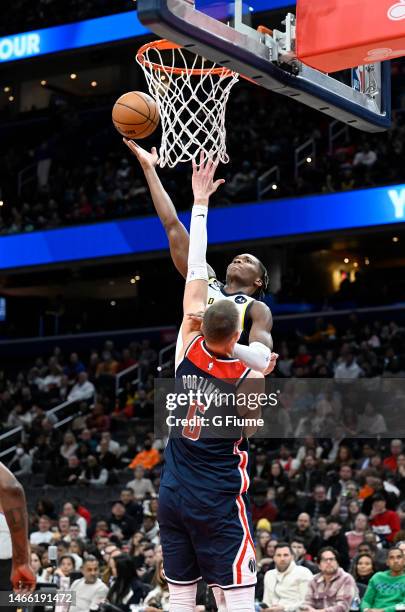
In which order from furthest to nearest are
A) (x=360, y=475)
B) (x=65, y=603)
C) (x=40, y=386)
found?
(x=40, y=386)
(x=360, y=475)
(x=65, y=603)

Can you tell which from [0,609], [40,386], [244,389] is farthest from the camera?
[40,386]

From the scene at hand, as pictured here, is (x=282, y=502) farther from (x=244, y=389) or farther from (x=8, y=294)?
(x=8, y=294)

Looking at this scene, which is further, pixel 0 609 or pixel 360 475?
pixel 360 475

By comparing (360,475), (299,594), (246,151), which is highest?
(246,151)

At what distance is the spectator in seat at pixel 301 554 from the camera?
32.1 ft

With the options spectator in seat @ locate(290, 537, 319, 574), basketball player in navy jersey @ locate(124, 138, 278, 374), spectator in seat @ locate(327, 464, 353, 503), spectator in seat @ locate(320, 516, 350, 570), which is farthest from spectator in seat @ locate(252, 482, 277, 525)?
basketball player in navy jersey @ locate(124, 138, 278, 374)

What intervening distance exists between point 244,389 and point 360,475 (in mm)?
7681

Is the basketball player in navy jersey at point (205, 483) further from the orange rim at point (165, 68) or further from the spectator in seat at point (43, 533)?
the spectator in seat at point (43, 533)

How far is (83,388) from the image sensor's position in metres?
18.5

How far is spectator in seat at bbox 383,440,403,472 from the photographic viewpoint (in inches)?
486

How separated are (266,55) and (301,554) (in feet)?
20.0

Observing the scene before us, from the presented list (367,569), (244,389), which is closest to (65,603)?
(367,569)

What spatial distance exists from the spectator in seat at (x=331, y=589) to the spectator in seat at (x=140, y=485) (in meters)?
4.85

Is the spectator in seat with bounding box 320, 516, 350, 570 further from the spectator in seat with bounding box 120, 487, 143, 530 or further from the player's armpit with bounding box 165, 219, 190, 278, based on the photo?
the player's armpit with bounding box 165, 219, 190, 278
